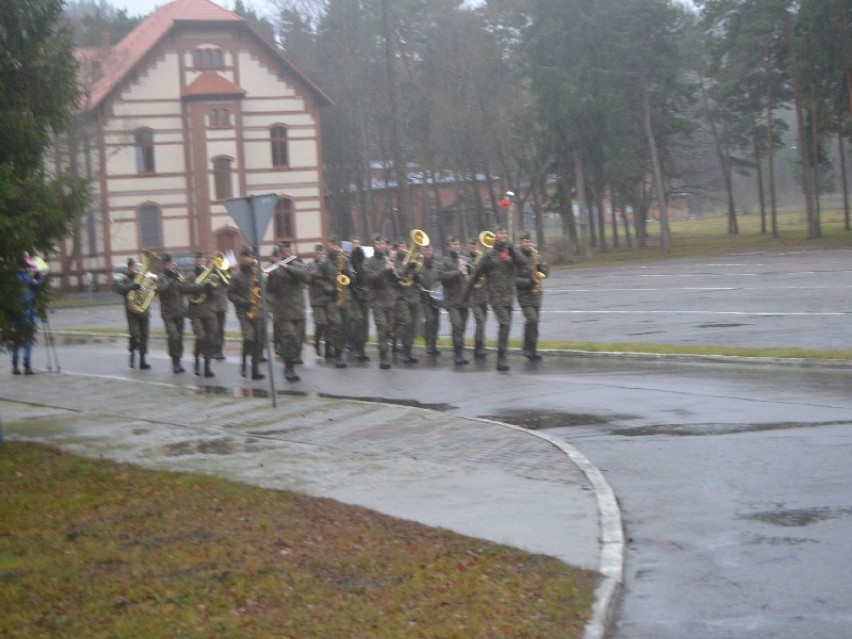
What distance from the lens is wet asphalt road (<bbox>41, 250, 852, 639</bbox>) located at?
6.75 metres

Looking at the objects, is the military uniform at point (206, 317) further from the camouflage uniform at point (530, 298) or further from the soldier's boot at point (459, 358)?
the camouflage uniform at point (530, 298)

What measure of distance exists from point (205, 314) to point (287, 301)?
2.64 metres

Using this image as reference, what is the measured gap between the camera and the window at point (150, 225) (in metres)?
60.0

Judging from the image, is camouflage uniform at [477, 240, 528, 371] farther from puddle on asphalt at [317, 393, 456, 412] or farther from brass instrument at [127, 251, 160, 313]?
brass instrument at [127, 251, 160, 313]

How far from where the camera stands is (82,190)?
13031mm

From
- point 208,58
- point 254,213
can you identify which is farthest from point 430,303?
point 208,58

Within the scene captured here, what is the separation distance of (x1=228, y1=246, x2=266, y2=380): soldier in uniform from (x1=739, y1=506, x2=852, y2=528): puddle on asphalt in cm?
1123

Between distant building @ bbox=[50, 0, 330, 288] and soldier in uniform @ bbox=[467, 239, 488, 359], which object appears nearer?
soldier in uniform @ bbox=[467, 239, 488, 359]

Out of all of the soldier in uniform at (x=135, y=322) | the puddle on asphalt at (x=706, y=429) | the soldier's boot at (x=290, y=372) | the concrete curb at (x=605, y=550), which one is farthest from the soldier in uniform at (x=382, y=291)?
the concrete curb at (x=605, y=550)

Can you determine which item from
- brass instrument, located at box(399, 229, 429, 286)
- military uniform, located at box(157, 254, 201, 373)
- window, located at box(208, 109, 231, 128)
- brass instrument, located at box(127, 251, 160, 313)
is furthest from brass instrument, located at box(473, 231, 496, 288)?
window, located at box(208, 109, 231, 128)

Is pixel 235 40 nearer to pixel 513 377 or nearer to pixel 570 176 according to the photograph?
pixel 570 176

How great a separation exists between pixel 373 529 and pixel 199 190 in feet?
173

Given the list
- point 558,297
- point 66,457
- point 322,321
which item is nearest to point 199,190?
point 558,297

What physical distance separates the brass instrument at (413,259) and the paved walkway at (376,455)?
13.8 ft
